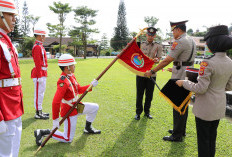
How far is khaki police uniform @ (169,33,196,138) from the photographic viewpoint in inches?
129

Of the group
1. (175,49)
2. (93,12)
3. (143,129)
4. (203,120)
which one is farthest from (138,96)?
(93,12)

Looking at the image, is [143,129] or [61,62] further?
[143,129]

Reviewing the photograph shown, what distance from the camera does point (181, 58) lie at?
3.39m

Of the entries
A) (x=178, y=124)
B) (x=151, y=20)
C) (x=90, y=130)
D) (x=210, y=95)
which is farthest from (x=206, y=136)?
(x=151, y=20)

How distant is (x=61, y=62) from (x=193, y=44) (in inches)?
106

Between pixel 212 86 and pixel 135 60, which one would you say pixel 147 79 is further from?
pixel 212 86

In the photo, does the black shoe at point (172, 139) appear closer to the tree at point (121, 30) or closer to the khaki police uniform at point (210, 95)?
the khaki police uniform at point (210, 95)

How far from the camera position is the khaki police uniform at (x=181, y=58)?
3.27 metres

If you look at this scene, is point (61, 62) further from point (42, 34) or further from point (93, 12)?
point (93, 12)

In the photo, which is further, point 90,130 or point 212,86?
point 90,130

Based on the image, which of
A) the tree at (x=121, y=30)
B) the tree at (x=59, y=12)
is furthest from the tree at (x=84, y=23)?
the tree at (x=121, y=30)

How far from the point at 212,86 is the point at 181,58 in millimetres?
1247

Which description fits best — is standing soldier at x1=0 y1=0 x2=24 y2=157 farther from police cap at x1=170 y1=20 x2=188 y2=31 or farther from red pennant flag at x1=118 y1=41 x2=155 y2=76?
police cap at x1=170 y1=20 x2=188 y2=31

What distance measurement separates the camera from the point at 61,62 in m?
3.24
